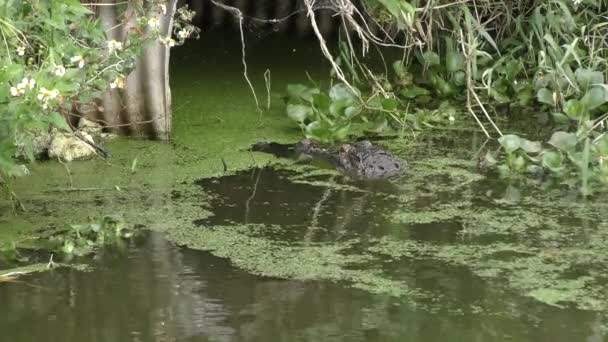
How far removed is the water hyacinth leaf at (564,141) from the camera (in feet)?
15.5

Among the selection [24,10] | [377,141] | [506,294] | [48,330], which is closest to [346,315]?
[506,294]

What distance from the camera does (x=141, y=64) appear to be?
5090 millimetres

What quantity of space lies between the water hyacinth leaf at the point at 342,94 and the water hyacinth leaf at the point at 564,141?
39.7 inches

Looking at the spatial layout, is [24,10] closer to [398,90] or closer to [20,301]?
[20,301]

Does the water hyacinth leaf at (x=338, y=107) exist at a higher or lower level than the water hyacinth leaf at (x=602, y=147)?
higher

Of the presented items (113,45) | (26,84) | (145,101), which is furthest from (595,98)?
(26,84)

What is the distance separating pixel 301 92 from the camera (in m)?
5.48

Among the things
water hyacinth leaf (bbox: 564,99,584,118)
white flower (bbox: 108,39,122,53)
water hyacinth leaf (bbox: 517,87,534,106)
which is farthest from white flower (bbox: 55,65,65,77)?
water hyacinth leaf (bbox: 517,87,534,106)

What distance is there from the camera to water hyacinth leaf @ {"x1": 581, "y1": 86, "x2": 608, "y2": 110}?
510 cm

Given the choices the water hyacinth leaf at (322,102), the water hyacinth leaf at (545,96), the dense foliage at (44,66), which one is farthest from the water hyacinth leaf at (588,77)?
the dense foliage at (44,66)

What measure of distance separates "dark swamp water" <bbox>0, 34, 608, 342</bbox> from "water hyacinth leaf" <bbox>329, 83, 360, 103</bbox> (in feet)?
1.48

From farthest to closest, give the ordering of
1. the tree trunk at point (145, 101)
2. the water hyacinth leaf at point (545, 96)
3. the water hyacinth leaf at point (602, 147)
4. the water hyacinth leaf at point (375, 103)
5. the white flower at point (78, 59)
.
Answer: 1. the water hyacinth leaf at point (375, 103)
2. the water hyacinth leaf at point (545, 96)
3. the tree trunk at point (145, 101)
4. the water hyacinth leaf at point (602, 147)
5. the white flower at point (78, 59)

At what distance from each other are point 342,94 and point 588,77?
3.82ft

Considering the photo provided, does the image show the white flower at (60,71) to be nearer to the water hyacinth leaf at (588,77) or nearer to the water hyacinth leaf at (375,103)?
the water hyacinth leaf at (375,103)
